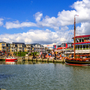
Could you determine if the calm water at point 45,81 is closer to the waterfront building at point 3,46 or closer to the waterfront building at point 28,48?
the waterfront building at point 3,46

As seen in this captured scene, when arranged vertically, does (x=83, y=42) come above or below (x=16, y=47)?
below

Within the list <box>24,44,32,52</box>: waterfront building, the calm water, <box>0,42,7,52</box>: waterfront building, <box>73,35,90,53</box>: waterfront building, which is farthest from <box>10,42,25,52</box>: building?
the calm water

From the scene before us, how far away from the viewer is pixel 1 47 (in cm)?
16200

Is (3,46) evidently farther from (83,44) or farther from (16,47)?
(83,44)

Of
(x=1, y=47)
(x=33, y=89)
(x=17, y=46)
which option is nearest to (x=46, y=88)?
(x=33, y=89)

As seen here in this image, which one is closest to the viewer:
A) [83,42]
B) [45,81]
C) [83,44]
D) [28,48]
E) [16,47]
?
[45,81]

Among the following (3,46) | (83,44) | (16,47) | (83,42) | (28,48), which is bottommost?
(83,44)

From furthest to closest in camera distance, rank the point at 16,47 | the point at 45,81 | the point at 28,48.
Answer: the point at 28,48 → the point at 16,47 → the point at 45,81

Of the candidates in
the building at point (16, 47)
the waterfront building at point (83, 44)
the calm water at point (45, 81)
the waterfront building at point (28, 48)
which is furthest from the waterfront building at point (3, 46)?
the calm water at point (45, 81)

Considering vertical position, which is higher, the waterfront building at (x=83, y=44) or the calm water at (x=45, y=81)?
the waterfront building at (x=83, y=44)

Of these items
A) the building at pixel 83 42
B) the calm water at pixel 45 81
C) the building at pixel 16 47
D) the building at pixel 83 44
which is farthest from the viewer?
the building at pixel 16 47

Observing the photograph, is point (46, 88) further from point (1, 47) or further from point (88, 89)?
point (1, 47)

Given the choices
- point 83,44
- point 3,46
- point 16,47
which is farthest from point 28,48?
point 83,44

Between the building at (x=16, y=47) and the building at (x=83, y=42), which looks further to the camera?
the building at (x=16, y=47)
